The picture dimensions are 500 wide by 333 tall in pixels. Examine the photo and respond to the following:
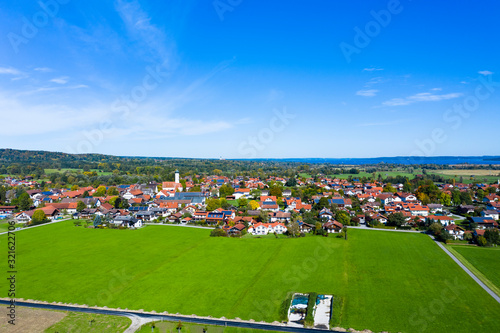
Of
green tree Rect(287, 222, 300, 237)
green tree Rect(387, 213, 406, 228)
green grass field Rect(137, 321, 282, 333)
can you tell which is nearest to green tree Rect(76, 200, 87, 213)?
green tree Rect(287, 222, 300, 237)

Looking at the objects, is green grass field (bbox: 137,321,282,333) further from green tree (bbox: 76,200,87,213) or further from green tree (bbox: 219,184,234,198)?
green tree (bbox: 219,184,234,198)

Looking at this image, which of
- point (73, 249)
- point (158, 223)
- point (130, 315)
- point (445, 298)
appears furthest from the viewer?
point (158, 223)

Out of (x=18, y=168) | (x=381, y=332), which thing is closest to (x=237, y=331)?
(x=381, y=332)

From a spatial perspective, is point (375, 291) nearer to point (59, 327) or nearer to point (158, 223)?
point (59, 327)

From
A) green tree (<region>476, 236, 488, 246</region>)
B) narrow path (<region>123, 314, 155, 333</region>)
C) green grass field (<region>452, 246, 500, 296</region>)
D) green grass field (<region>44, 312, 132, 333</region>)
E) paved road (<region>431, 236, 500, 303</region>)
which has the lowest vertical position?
green grass field (<region>44, 312, 132, 333</region>)

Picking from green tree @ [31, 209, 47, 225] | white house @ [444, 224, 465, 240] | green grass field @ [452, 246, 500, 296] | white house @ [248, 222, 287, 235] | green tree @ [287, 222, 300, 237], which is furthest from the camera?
green tree @ [31, 209, 47, 225]

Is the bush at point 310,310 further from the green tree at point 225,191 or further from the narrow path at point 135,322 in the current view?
the green tree at point 225,191

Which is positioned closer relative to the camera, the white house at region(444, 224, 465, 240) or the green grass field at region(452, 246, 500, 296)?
the green grass field at region(452, 246, 500, 296)

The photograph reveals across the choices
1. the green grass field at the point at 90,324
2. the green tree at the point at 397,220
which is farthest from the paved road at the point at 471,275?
the green grass field at the point at 90,324
